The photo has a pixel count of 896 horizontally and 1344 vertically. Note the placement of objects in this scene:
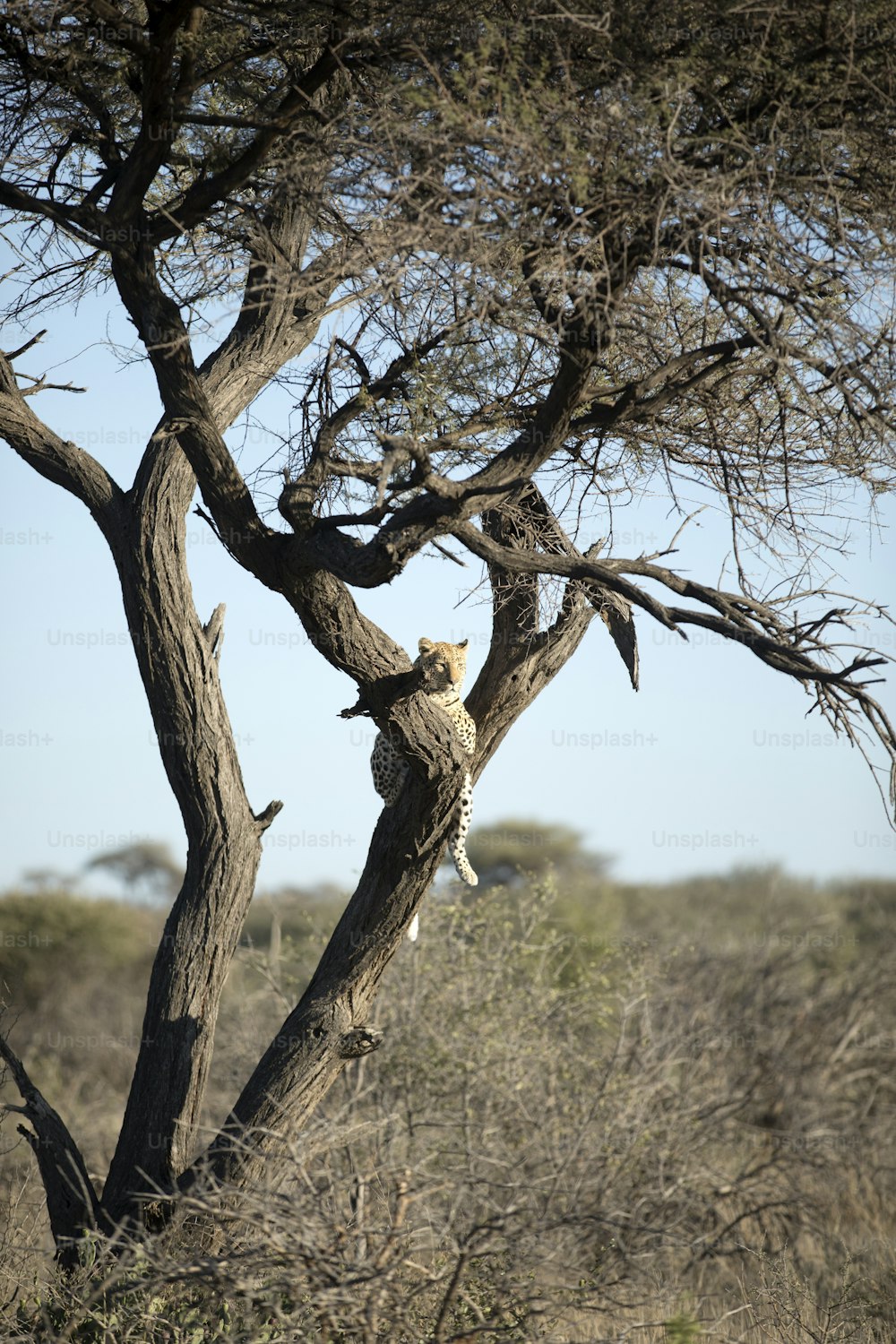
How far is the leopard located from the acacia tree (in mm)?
122

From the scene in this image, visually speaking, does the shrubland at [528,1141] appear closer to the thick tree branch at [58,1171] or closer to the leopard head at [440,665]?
the thick tree branch at [58,1171]

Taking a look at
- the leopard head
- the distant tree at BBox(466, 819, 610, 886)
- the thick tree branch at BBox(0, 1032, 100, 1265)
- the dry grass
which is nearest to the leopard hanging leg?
the leopard head

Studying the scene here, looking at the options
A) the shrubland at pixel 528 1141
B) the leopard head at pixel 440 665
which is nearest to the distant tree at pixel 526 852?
the shrubland at pixel 528 1141

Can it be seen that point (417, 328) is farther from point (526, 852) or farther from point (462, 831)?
point (526, 852)

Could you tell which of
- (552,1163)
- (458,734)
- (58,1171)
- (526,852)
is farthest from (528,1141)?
(526,852)

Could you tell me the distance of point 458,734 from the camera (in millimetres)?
4711

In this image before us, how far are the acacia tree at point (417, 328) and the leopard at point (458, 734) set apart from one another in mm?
122

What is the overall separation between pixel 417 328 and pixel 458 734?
1.62 m

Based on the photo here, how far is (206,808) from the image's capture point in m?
4.91

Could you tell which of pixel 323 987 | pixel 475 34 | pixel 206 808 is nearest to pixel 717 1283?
pixel 323 987

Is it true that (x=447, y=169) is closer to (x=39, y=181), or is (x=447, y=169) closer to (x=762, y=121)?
(x=762, y=121)

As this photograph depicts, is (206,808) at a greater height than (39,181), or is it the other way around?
(39,181)

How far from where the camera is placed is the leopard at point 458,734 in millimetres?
4871

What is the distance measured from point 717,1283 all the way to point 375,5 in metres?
6.99
